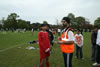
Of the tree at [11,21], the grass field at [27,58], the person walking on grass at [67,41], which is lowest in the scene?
the grass field at [27,58]

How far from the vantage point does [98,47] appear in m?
6.02

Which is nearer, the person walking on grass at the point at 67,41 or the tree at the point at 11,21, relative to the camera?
the person walking on grass at the point at 67,41

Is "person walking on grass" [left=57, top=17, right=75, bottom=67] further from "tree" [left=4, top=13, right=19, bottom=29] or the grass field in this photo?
"tree" [left=4, top=13, right=19, bottom=29]

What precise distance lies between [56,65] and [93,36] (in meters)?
2.68

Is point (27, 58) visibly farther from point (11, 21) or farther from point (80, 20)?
point (80, 20)

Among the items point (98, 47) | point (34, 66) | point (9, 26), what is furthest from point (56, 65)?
point (9, 26)

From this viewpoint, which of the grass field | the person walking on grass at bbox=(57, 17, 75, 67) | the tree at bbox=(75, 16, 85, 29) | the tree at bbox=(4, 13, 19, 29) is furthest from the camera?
the tree at bbox=(75, 16, 85, 29)

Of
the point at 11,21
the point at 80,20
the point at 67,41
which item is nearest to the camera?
the point at 67,41

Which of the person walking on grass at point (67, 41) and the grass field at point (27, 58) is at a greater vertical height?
the person walking on grass at point (67, 41)

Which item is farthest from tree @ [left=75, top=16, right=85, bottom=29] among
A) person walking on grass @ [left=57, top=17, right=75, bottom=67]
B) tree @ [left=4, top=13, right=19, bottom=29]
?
person walking on grass @ [left=57, top=17, right=75, bottom=67]

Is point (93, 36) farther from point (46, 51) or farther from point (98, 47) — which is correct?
point (46, 51)

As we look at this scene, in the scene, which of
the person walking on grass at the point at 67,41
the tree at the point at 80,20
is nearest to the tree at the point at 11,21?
the tree at the point at 80,20

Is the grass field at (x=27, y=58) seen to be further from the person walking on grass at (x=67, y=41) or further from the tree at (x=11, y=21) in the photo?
the tree at (x=11, y=21)

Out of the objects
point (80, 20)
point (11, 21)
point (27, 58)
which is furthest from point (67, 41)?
point (80, 20)
